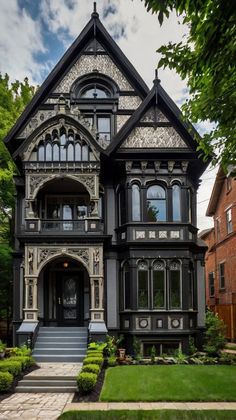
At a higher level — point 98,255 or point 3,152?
point 3,152

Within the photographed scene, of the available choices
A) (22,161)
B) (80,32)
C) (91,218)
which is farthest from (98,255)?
(80,32)

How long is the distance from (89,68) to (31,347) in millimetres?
12142

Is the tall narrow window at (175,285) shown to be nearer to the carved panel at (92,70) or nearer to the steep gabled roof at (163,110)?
the steep gabled roof at (163,110)

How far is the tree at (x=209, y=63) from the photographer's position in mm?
6539

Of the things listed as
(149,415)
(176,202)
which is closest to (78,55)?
(176,202)

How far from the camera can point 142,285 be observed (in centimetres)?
1834

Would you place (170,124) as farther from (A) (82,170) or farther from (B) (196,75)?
(B) (196,75)

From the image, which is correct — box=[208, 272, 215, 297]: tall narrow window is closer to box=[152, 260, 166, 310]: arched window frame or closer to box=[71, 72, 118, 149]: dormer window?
box=[152, 260, 166, 310]: arched window frame

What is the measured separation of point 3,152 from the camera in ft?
77.6

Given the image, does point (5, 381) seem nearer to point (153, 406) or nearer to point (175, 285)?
point (153, 406)

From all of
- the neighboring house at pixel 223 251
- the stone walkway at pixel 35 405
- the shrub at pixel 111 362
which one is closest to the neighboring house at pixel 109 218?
the shrub at pixel 111 362

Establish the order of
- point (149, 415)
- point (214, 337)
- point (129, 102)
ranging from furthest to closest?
point (129, 102)
point (214, 337)
point (149, 415)

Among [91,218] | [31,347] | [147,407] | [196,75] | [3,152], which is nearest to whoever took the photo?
[196,75]

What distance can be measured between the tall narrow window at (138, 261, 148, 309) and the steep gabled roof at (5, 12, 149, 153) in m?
7.54
